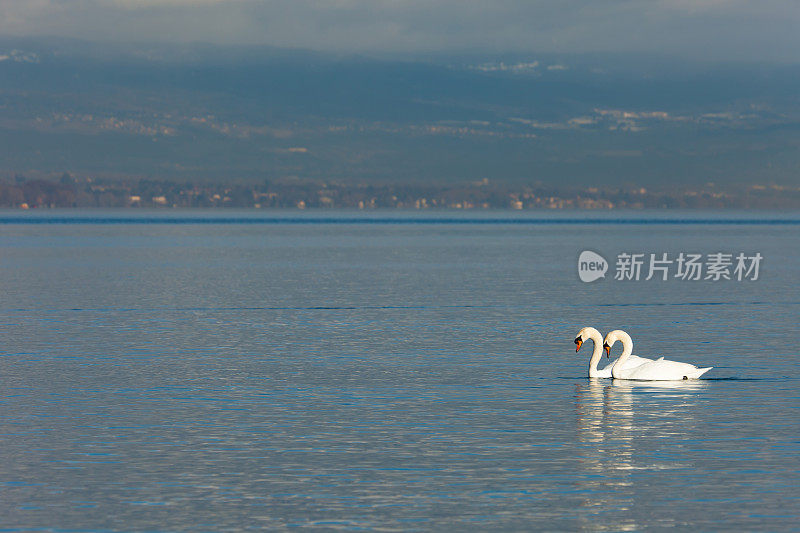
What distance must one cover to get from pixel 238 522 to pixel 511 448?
693 cm

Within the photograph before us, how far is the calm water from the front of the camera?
19.2 m

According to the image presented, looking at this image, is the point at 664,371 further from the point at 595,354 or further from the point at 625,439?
the point at 625,439

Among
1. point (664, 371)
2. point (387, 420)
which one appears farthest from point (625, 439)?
point (664, 371)

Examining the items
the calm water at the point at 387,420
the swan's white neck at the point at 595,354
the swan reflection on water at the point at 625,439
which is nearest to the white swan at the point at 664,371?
A: the swan reflection on water at the point at 625,439

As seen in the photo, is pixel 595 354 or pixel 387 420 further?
pixel 595 354

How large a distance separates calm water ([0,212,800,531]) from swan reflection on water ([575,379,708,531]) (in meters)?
0.07

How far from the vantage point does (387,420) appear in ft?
88.7

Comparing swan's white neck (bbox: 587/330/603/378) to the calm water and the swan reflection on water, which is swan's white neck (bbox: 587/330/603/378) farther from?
the calm water

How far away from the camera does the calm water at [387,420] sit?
19203mm

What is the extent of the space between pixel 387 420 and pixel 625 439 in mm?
4996

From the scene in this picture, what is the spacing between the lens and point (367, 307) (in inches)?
2392

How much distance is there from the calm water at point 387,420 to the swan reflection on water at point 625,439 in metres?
0.07

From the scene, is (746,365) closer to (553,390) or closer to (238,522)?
(553,390)

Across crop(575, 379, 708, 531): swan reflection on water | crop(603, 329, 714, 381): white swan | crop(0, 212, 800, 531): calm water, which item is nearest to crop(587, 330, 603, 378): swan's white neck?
crop(575, 379, 708, 531): swan reflection on water
